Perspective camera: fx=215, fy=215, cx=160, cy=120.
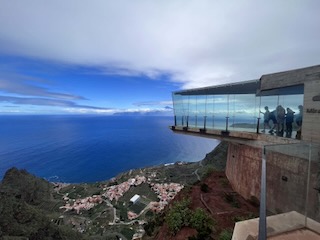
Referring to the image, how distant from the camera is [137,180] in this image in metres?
37.7

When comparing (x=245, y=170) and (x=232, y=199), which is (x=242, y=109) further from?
(x=232, y=199)

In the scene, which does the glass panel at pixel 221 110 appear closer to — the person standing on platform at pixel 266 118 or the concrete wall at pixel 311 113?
the person standing on platform at pixel 266 118

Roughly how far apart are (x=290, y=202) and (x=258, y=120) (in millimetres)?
5506

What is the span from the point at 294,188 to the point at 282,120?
3.72 meters

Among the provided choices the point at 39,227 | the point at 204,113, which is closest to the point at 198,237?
the point at 204,113

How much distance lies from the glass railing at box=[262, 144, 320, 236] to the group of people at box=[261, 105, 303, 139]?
237 cm

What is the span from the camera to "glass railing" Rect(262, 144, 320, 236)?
5.35 meters

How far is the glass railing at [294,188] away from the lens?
5.35 metres

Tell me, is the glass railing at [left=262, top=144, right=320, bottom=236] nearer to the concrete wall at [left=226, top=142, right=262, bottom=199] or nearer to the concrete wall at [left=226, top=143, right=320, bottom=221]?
the concrete wall at [left=226, top=143, right=320, bottom=221]

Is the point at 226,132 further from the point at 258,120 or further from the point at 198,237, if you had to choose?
the point at 198,237

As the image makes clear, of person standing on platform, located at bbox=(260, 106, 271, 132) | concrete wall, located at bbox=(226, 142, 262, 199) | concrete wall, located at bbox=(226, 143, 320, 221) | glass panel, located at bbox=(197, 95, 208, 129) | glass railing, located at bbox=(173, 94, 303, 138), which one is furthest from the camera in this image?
glass panel, located at bbox=(197, 95, 208, 129)

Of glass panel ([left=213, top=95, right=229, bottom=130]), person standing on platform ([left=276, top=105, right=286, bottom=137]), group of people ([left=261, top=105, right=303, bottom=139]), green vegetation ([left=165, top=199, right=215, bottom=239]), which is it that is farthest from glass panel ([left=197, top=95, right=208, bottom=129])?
green vegetation ([left=165, top=199, right=215, bottom=239])

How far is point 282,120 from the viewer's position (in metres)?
9.27

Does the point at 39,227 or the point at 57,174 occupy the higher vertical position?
the point at 39,227
